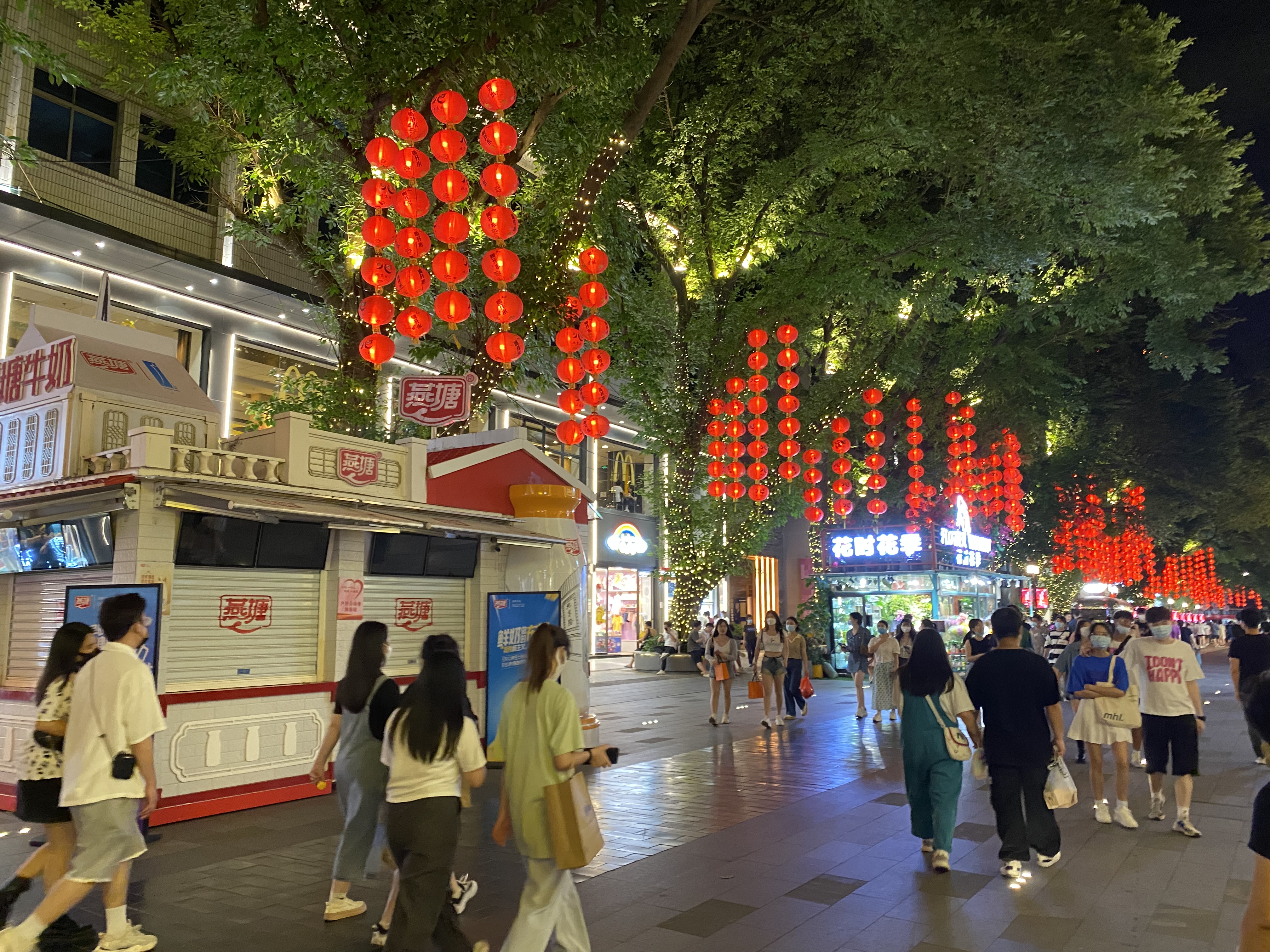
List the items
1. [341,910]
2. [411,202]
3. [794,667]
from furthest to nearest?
[794,667]
[411,202]
[341,910]

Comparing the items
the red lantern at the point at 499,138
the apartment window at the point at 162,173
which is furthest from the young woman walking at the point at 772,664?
the apartment window at the point at 162,173

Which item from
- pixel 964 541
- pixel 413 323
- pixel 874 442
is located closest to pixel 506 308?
pixel 413 323

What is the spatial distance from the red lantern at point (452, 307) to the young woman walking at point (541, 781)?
6007 millimetres

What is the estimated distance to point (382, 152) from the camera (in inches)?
357

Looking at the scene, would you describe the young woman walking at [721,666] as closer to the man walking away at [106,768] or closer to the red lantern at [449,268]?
the red lantern at [449,268]

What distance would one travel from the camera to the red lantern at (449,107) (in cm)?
896

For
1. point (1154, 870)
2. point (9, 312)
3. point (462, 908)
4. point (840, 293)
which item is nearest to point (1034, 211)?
point (840, 293)

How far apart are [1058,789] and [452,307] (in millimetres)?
7187

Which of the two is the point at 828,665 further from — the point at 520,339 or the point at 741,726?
the point at 520,339

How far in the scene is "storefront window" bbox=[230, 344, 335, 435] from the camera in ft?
58.6

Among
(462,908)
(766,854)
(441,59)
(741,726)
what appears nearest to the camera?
(462,908)

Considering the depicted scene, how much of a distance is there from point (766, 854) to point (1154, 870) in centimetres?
267

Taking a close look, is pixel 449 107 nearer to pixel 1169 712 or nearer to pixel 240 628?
pixel 240 628

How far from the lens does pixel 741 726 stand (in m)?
14.1
